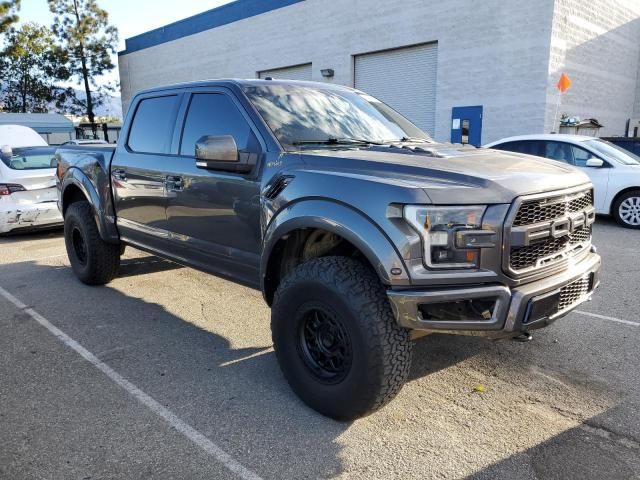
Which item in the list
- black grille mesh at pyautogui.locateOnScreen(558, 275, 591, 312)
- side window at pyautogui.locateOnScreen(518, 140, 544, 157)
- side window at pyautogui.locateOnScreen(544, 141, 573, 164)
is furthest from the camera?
side window at pyautogui.locateOnScreen(518, 140, 544, 157)

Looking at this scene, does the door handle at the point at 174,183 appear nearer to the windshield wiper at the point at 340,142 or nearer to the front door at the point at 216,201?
the front door at the point at 216,201

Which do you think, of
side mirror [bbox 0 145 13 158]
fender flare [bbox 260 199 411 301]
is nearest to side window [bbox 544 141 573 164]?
fender flare [bbox 260 199 411 301]

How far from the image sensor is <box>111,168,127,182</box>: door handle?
191 inches

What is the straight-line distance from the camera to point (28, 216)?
8.24 meters

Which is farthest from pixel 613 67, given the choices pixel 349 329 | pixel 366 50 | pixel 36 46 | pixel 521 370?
pixel 36 46

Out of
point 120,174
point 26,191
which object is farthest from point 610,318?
point 26,191

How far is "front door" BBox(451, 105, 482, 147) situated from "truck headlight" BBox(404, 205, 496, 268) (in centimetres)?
1418

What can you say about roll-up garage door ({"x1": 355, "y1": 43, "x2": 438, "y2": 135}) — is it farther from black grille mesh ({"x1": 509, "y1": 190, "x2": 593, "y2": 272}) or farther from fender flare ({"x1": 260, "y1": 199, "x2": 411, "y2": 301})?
fender flare ({"x1": 260, "y1": 199, "x2": 411, "y2": 301})

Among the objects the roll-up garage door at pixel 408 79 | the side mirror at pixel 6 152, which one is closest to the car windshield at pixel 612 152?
the roll-up garage door at pixel 408 79

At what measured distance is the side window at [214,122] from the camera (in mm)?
3602

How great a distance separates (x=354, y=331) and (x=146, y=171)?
2707mm

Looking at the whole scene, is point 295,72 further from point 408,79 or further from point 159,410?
point 159,410

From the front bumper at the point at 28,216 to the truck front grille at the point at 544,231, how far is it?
25.9 feet

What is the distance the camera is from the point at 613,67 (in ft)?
61.1
